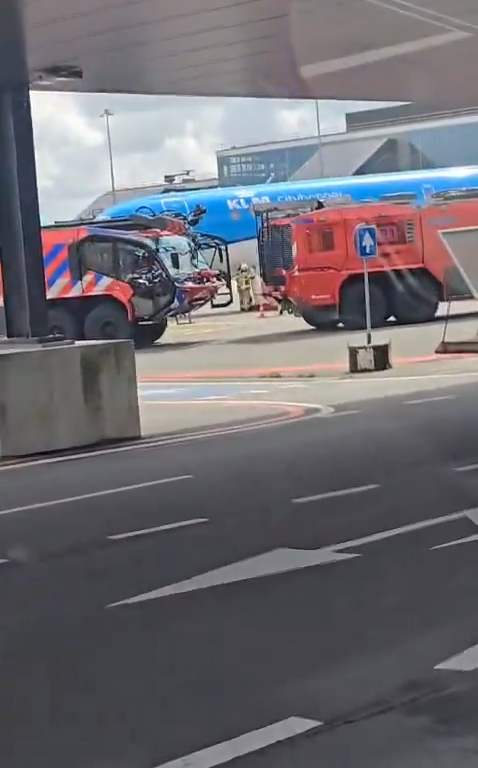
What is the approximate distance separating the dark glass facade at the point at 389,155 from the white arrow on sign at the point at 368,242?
128ft

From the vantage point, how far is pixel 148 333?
35.5m

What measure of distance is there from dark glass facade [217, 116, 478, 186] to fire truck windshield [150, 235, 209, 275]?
2917 centimetres

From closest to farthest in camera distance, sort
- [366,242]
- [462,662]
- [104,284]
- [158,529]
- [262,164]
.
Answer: [462,662]
[158,529]
[366,242]
[104,284]
[262,164]

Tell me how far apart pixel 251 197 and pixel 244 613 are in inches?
1587

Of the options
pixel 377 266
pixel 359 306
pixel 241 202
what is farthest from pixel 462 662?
pixel 241 202

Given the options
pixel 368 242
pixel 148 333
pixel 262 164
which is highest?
pixel 262 164

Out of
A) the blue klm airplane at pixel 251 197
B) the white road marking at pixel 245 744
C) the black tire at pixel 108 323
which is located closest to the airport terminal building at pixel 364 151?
the blue klm airplane at pixel 251 197

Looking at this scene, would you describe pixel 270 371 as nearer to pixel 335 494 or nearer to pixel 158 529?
pixel 335 494

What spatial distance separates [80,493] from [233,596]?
4554 mm

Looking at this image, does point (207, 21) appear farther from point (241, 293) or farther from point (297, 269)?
point (241, 293)

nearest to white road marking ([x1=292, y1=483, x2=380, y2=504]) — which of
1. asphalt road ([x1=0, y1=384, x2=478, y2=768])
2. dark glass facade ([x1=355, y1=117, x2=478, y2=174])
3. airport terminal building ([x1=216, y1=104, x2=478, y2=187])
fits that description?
asphalt road ([x1=0, y1=384, x2=478, y2=768])

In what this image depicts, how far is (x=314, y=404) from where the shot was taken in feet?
63.5

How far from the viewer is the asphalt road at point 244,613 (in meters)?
5.44

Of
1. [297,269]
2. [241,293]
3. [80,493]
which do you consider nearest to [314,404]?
[80,493]
